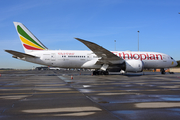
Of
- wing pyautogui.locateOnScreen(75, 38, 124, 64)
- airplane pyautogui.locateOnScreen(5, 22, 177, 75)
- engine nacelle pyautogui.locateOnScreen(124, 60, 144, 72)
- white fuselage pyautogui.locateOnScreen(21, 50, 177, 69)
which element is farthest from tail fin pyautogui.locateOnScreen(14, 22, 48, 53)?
engine nacelle pyautogui.locateOnScreen(124, 60, 144, 72)

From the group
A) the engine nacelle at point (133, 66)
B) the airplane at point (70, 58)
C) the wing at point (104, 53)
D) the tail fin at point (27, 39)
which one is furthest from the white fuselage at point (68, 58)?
the engine nacelle at point (133, 66)

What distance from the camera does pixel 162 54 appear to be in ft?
98.5

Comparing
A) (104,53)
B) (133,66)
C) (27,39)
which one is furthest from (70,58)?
(133,66)

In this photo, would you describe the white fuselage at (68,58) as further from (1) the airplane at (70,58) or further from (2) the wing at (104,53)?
(2) the wing at (104,53)

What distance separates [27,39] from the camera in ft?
87.1

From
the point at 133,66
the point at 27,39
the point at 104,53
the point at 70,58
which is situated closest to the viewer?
the point at 104,53

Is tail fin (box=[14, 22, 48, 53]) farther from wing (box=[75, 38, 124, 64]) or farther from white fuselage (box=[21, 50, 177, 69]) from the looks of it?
wing (box=[75, 38, 124, 64])

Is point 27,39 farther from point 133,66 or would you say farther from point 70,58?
point 133,66

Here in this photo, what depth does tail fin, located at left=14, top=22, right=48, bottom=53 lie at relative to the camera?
26.1 m

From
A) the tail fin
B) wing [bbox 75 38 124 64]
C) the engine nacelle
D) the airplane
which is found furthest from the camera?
the tail fin

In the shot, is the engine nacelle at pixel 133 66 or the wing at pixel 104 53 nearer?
the wing at pixel 104 53

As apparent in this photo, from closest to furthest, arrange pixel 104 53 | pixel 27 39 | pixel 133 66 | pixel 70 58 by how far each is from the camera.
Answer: pixel 104 53, pixel 133 66, pixel 70 58, pixel 27 39

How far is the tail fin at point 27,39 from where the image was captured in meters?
26.1

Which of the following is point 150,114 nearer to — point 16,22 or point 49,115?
point 49,115
